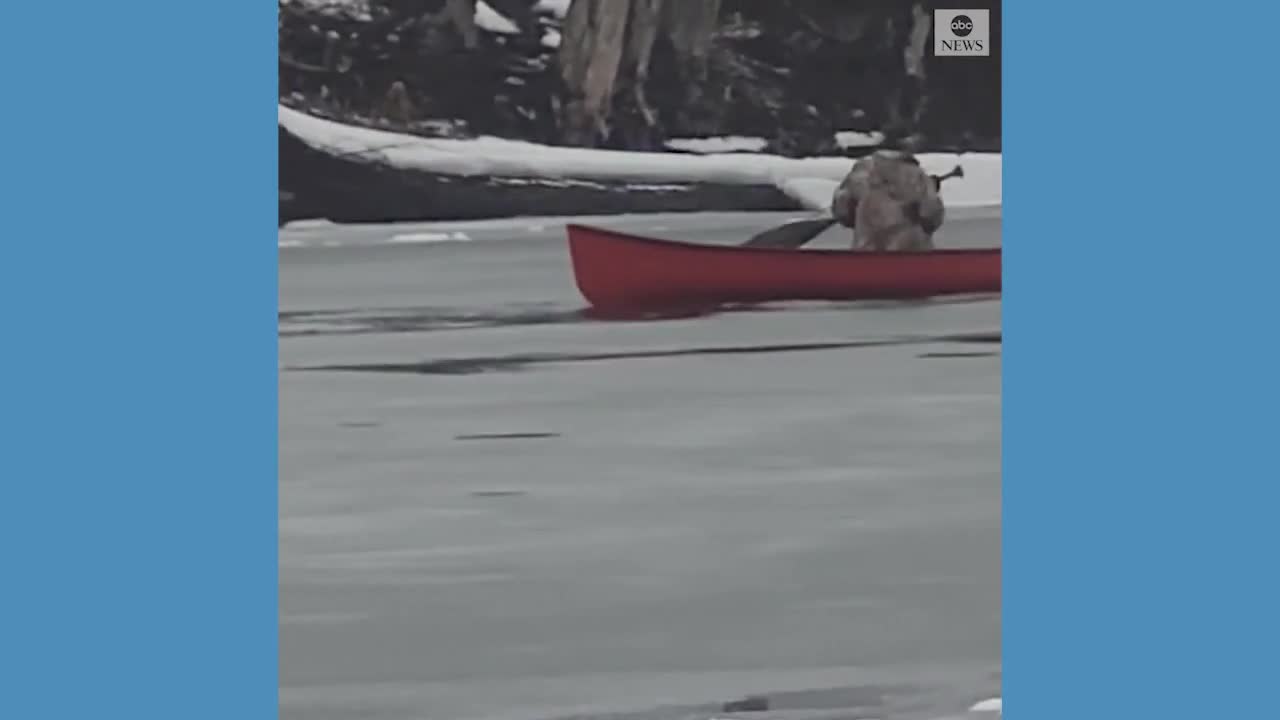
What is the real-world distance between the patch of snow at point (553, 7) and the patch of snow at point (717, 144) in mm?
290

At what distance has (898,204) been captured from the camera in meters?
3.23

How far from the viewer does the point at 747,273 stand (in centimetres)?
321

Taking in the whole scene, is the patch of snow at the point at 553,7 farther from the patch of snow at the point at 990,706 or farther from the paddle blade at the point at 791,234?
the patch of snow at the point at 990,706

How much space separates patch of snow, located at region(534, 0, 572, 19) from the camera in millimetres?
3158

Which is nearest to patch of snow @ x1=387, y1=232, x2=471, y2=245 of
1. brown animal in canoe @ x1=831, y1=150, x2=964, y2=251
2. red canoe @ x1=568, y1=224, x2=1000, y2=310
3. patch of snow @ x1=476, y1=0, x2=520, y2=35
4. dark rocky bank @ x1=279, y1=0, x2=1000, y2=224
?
dark rocky bank @ x1=279, y1=0, x2=1000, y2=224

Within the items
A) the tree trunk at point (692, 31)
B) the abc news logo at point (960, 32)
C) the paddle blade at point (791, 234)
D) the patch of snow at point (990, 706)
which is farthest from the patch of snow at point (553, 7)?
the patch of snow at point (990, 706)

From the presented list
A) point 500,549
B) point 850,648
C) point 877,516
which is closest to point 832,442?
point 877,516

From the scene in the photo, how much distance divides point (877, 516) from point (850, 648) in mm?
234

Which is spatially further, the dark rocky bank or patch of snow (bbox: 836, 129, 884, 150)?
patch of snow (bbox: 836, 129, 884, 150)

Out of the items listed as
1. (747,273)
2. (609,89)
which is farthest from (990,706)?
(609,89)

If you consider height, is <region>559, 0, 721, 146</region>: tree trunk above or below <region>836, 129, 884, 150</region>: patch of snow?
above

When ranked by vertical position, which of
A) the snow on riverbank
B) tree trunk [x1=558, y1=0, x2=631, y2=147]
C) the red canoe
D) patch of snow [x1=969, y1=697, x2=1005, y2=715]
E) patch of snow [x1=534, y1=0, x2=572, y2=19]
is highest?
patch of snow [x1=534, y1=0, x2=572, y2=19]

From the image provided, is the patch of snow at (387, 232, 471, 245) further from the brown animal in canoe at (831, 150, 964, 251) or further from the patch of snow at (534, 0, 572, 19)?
the brown animal in canoe at (831, 150, 964, 251)

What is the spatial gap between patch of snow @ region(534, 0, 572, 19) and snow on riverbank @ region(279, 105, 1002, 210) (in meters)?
0.23
